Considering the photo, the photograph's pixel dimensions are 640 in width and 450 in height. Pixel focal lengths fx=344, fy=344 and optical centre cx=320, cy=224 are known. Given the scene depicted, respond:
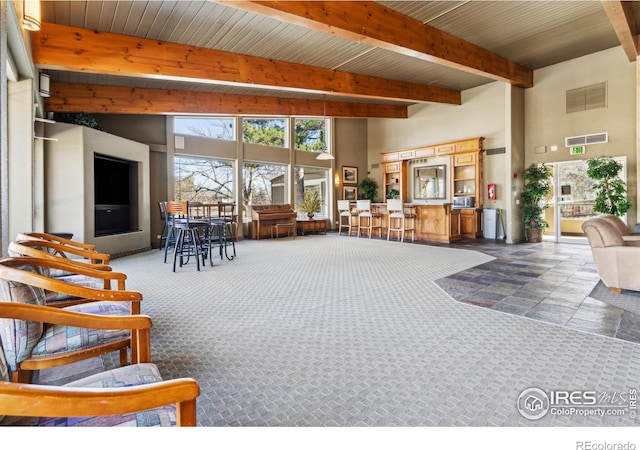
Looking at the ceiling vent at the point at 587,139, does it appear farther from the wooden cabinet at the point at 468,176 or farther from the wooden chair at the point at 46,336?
the wooden chair at the point at 46,336

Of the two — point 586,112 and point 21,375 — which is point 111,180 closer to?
point 21,375

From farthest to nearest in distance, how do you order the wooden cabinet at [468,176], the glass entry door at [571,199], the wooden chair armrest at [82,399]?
the wooden cabinet at [468,176] → the glass entry door at [571,199] → the wooden chair armrest at [82,399]

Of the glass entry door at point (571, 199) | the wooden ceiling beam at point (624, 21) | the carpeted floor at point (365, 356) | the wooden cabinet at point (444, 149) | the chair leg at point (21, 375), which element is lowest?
the carpeted floor at point (365, 356)

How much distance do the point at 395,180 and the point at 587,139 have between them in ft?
17.7

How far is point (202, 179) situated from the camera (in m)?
9.16

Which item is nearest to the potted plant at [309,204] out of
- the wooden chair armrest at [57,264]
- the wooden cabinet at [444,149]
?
the wooden cabinet at [444,149]

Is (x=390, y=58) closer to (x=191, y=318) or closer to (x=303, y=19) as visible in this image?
(x=303, y=19)

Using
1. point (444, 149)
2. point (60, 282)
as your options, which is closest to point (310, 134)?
point (444, 149)

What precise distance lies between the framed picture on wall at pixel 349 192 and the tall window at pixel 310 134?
67.0 inches

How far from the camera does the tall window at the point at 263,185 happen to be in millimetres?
10070

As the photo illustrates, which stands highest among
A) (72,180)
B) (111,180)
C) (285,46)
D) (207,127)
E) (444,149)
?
(285,46)

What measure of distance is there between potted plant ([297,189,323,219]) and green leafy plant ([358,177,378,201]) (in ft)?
5.57

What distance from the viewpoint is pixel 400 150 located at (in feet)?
37.5
